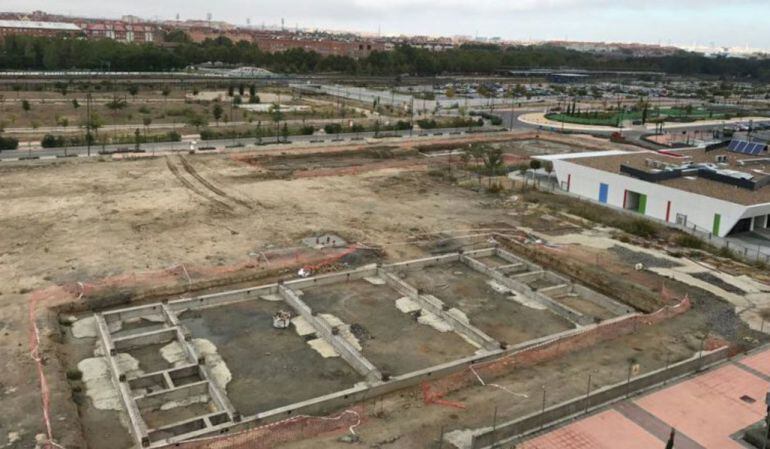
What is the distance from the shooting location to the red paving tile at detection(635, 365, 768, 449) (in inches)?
514

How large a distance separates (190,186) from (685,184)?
2303 cm

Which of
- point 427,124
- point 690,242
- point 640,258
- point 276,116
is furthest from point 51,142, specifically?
point 690,242

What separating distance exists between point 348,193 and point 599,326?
1747cm

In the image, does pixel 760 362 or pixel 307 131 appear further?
pixel 307 131

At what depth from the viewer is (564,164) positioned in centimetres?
3488

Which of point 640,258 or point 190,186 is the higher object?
point 190,186

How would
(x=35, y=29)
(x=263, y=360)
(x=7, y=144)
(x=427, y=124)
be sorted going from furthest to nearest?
1. (x=35, y=29)
2. (x=427, y=124)
3. (x=7, y=144)
4. (x=263, y=360)

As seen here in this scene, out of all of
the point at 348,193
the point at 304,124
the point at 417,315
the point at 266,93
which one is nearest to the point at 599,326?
the point at 417,315

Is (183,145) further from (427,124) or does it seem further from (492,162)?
(427,124)

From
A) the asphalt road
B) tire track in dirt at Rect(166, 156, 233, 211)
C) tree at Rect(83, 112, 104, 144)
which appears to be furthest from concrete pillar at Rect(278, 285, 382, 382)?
tree at Rect(83, 112, 104, 144)

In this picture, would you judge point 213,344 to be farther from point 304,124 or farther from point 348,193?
point 304,124

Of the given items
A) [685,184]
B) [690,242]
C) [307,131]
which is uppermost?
[307,131]

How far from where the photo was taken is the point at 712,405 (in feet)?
46.1

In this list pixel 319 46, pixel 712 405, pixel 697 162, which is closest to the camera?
pixel 712 405
